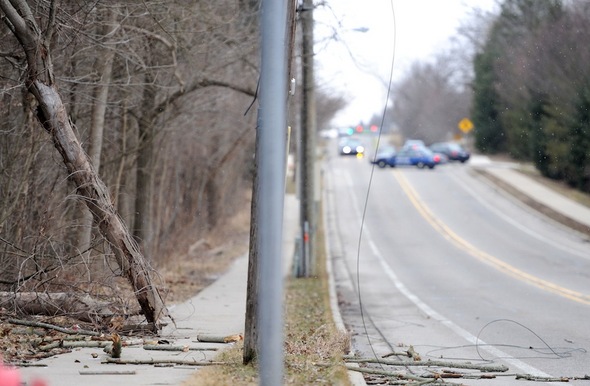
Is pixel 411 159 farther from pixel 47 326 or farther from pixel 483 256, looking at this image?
pixel 47 326

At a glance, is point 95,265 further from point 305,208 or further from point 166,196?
Answer: point 166,196

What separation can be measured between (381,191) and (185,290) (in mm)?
34284

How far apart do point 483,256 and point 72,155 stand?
20.2 metres

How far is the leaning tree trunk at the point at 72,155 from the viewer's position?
11062mm

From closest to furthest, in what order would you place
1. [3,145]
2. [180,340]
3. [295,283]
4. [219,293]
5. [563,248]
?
1. [180,340]
2. [3,145]
3. [219,293]
4. [295,283]
5. [563,248]

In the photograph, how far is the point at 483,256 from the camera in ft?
96.6

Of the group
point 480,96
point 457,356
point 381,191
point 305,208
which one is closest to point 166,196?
point 305,208

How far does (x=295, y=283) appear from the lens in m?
22.6

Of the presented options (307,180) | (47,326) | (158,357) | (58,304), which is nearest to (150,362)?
(158,357)

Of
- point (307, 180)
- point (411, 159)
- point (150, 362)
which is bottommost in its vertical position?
point (150, 362)

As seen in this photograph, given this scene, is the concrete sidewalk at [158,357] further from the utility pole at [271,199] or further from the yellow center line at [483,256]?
the yellow center line at [483,256]

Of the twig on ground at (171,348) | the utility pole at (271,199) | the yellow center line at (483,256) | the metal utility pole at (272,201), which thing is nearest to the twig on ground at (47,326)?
the twig on ground at (171,348)

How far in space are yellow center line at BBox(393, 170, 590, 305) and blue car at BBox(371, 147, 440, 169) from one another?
9.25 metres

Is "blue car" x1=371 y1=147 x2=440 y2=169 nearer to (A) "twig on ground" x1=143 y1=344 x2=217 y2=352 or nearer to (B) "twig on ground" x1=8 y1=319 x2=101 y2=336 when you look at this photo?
(B) "twig on ground" x1=8 y1=319 x2=101 y2=336
